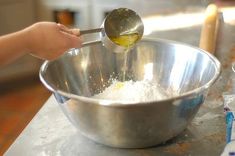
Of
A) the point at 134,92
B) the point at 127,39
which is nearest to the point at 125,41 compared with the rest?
the point at 127,39

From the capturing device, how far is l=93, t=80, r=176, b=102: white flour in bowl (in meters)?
0.69

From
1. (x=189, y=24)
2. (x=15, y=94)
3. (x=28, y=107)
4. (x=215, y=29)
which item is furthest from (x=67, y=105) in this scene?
(x=15, y=94)

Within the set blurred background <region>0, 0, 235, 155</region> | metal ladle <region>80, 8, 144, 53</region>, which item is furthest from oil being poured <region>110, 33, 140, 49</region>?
blurred background <region>0, 0, 235, 155</region>

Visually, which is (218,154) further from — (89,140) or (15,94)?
(15,94)

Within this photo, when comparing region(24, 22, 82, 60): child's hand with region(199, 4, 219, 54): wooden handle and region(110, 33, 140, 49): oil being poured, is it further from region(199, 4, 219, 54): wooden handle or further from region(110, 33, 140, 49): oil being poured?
region(199, 4, 219, 54): wooden handle

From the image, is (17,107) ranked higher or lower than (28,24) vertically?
lower

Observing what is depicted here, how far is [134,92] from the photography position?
705 mm

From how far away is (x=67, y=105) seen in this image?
1.92 ft

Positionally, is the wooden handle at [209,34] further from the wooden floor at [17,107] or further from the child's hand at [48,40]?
the wooden floor at [17,107]

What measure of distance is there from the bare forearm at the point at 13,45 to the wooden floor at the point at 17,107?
89 cm

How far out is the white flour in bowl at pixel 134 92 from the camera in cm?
69

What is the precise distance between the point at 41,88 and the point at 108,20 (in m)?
1.27

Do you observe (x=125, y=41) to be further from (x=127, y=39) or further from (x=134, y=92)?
(x=134, y=92)

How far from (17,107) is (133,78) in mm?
1128
